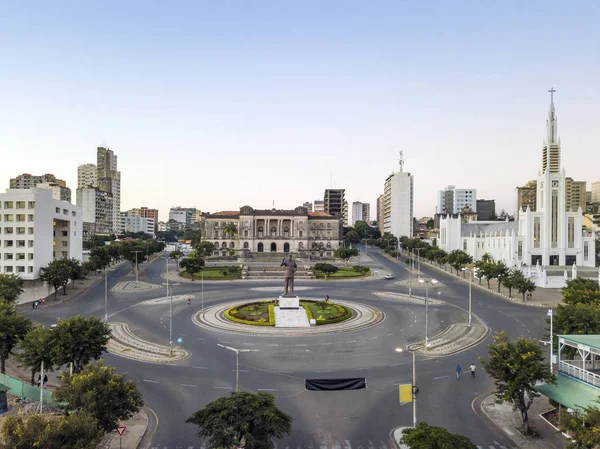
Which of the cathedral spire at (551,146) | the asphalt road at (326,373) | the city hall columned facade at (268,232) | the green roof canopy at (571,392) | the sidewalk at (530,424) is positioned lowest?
the sidewalk at (530,424)

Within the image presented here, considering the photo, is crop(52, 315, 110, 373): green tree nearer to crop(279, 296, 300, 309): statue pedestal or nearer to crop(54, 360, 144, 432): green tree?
→ crop(54, 360, 144, 432): green tree

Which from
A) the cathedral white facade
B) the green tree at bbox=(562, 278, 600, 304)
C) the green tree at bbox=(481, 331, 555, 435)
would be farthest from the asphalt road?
the cathedral white facade

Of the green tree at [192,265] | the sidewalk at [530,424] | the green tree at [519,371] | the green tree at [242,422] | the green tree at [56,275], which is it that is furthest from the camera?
the green tree at [192,265]

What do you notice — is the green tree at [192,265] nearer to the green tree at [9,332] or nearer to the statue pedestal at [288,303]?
the statue pedestal at [288,303]

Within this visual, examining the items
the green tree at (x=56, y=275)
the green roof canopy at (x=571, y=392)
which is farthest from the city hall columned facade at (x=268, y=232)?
the green roof canopy at (x=571, y=392)

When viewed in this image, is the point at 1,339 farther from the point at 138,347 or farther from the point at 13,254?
the point at 13,254

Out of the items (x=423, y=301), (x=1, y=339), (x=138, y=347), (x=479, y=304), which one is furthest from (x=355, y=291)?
(x=1, y=339)
